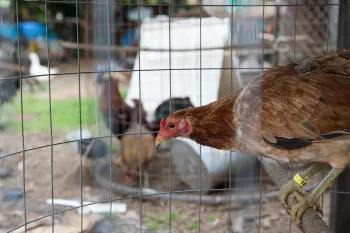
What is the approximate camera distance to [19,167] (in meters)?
3.55

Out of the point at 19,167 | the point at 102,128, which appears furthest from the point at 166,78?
the point at 19,167

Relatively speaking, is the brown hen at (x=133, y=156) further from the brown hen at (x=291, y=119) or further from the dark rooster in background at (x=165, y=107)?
the brown hen at (x=291, y=119)

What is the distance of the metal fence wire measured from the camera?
2.53 metres

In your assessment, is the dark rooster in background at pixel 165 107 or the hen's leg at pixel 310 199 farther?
the dark rooster in background at pixel 165 107

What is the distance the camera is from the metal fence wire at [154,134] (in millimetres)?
2531

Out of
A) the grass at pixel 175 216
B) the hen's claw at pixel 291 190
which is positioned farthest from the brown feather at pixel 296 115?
the grass at pixel 175 216

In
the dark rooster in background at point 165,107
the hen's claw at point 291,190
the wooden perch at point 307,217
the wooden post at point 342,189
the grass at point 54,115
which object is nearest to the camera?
the wooden perch at point 307,217

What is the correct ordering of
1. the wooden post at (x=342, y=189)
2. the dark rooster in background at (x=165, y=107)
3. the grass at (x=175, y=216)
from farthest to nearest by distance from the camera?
1. the dark rooster in background at (x=165, y=107)
2. the grass at (x=175, y=216)
3. the wooden post at (x=342, y=189)

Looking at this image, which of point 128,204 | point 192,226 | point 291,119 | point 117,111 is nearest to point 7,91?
point 117,111

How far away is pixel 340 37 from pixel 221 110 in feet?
3.42

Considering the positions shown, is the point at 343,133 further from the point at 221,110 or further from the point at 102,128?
the point at 102,128

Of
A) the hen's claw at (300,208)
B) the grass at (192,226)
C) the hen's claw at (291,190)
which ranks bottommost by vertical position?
the grass at (192,226)

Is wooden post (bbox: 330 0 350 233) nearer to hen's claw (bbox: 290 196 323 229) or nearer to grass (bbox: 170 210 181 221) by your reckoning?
hen's claw (bbox: 290 196 323 229)

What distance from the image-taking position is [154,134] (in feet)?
11.9
